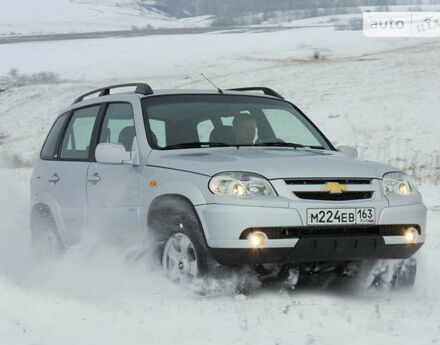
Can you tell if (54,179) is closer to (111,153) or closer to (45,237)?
(45,237)

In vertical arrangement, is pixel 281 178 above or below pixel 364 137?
above

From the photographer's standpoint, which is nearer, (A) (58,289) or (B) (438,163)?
(A) (58,289)

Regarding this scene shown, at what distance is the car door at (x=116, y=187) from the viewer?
663 cm

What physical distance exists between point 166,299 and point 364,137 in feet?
58.7

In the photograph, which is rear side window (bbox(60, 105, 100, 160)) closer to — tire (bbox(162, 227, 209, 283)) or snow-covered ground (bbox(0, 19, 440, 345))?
snow-covered ground (bbox(0, 19, 440, 345))

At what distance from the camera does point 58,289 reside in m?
6.75

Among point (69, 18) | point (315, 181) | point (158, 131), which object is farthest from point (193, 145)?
point (69, 18)

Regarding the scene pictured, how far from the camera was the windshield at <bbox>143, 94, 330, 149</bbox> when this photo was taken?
6836 mm

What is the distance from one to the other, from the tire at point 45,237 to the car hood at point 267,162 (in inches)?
66.4

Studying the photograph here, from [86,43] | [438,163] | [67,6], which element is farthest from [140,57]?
[67,6]

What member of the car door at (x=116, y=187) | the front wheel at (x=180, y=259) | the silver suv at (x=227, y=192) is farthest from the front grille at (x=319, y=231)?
the car door at (x=116, y=187)

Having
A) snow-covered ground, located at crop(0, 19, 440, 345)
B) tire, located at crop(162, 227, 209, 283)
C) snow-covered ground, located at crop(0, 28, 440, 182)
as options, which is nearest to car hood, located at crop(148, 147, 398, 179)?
tire, located at crop(162, 227, 209, 283)

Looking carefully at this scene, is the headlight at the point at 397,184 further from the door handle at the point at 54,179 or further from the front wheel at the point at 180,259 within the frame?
the door handle at the point at 54,179

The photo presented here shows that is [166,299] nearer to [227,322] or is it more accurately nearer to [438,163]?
[227,322]
